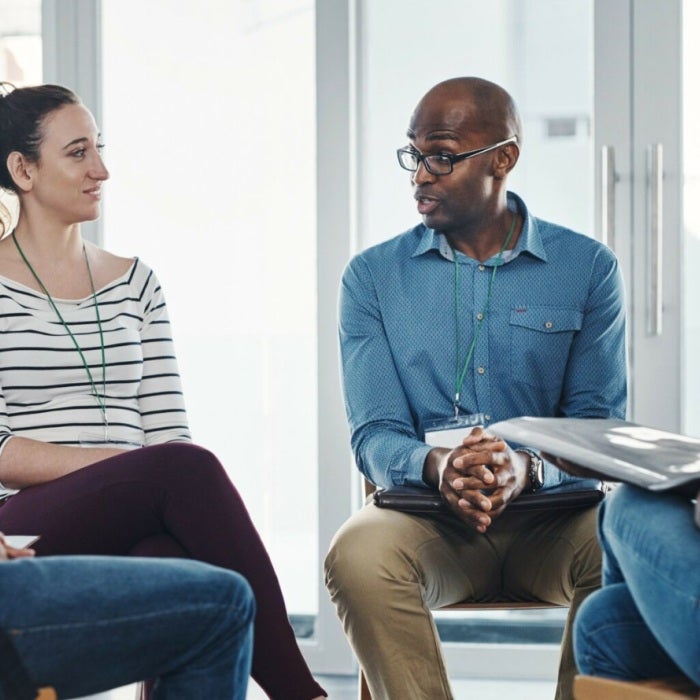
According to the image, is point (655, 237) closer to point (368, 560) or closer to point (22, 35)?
point (368, 560)

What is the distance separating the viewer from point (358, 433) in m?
2.25

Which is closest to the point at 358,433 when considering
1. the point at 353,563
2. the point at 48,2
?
the point at 353,563

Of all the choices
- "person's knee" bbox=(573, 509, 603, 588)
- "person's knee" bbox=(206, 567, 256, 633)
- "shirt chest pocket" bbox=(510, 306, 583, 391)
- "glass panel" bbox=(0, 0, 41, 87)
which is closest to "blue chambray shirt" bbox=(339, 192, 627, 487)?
"shirt chest pocket" bbox=(510, 306, 583, 391)

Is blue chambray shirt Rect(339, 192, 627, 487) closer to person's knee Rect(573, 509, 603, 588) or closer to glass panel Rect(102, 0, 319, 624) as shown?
person's knee Rect(573, 509, 603, 588)

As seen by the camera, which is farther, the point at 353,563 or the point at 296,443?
the point at 296,443

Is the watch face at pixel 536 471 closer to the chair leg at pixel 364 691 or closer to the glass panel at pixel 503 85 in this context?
the chair leg at pixel 364 691

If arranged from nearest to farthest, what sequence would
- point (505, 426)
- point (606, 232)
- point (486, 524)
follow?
point (505, 426), point (486, 524), point (606, 232)

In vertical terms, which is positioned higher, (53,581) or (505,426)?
(505,426)

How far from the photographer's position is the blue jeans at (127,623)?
1.22 m

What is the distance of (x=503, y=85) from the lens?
9.32 ft

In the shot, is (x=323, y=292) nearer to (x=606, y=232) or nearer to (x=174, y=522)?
(x=606, y=232)

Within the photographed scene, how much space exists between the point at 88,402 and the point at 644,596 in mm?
1289

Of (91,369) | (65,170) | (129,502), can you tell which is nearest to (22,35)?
(65,170)

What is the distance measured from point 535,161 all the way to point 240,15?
90 cm
